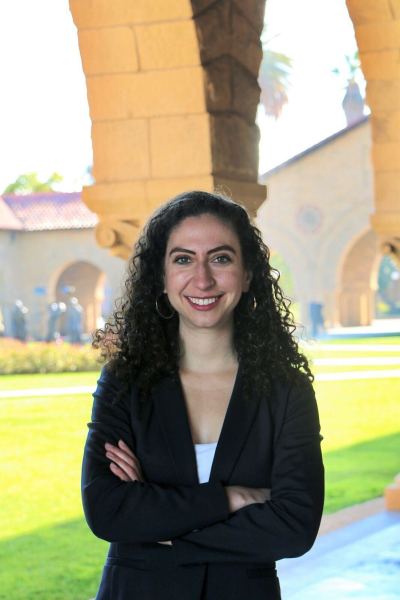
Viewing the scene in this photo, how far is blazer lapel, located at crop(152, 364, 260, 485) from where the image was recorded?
6.25 ft

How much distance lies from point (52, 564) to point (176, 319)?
502cm

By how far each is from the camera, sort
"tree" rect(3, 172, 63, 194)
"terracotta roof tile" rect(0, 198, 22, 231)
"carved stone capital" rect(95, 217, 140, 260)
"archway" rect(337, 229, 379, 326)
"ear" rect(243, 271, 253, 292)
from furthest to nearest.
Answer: "tree" rect(3, 172, 63, 194) < "terracotta roof tile" rect(0, 198, 22, 231) < "archway" rect(337, 229, 379, 326) < "carved stone capital" rect(95, 217, 140, 260) < "ear" rect(243, 271, 253, 292)

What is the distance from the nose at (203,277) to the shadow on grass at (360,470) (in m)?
6.23

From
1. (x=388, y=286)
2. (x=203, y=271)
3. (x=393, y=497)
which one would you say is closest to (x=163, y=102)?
(x=203, y=271)

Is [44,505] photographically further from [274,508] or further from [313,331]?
[313,331]

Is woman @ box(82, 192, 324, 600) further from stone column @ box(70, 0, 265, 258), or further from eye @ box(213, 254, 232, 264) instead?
stone column @ box(70, 0, 265, 258)

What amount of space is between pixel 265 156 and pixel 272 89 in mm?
7850

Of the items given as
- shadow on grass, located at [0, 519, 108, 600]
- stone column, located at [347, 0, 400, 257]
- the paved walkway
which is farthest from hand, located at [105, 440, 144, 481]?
shadow on grass, located at [0, 519, 108, 600]

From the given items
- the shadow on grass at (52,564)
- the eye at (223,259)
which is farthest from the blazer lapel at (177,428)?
the shadow on grass at (52,564)

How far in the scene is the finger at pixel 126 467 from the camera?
1.89 meters

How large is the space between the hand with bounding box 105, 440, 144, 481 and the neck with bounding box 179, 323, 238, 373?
Result: 0.20 m

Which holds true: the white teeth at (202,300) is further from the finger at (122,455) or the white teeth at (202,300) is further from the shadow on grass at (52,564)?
the shadow on grass at (52,564)

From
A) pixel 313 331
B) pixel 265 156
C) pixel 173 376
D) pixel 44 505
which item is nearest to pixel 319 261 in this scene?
pixel 313 331

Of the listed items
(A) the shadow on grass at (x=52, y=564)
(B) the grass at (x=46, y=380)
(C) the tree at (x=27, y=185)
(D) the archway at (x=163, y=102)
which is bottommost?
(A) the shadow on grass at (x=52, y=564)
